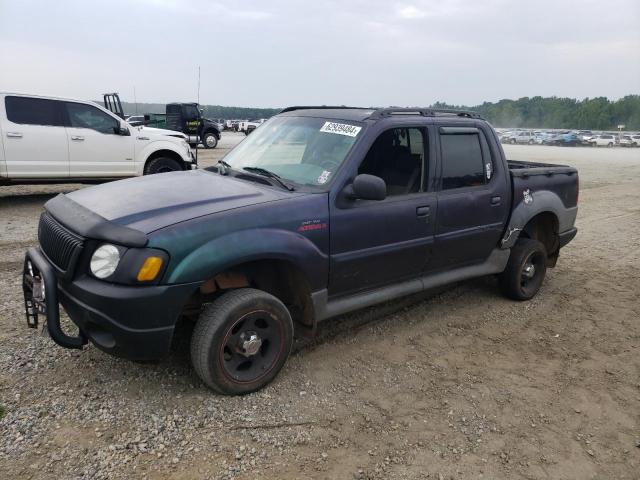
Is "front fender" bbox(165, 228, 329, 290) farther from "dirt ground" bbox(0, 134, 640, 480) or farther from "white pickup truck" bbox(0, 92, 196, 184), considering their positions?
"white pickup truck" bbox(0, 92, 196, 184)

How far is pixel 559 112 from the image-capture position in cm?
10250

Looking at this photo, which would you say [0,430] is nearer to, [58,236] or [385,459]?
[58,236]

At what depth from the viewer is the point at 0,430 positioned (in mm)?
2811

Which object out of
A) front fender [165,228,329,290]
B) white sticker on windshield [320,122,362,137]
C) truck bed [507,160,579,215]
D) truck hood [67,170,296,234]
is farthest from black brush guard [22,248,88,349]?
truck bed [507,160,579,215]

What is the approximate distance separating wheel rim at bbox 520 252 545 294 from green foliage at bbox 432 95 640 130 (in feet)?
302

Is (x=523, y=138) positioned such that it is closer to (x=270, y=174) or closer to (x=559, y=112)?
(x=270, y=174)

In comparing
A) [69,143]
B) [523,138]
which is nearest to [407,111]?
[69,143]

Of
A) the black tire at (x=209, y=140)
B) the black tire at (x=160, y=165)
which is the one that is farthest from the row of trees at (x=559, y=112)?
the black tire at (x=160, y=165)

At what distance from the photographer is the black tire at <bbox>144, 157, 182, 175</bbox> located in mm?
10086

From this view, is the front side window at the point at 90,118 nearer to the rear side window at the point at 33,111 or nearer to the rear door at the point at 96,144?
the rear door at the point at 96,144

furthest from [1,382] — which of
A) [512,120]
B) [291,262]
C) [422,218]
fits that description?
[512,120]

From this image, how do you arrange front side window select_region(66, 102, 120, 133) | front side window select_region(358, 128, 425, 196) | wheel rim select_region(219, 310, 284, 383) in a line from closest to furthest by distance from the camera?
1. wheel rim select_region(219, 310, 284, 383)
2. front side window select_region(358, 128, 425, 196)
3. front side window select_region(66, 102, 120, 133)

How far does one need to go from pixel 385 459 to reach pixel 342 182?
1770mm

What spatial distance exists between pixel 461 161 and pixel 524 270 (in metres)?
1.56
